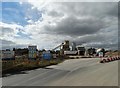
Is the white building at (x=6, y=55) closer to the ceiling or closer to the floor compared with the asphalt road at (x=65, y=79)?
closer to the ceiling

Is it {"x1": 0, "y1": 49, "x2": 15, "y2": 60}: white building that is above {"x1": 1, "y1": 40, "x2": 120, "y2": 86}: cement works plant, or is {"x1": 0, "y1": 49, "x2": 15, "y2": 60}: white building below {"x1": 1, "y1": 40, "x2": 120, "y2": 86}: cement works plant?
above

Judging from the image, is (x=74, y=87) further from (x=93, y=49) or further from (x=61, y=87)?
(x=93, y=49)

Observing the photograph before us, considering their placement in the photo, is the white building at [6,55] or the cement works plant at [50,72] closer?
the cement works plant at [50,72]

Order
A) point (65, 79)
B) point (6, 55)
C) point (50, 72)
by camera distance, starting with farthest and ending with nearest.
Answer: point (6, 55)
point (50, 72)
point (65, 79)

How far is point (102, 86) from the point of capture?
14.4 meters

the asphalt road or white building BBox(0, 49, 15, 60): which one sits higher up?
white building BBox(0, 49, 15, 60)

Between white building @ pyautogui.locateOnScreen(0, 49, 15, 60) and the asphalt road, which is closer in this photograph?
the asphalt road

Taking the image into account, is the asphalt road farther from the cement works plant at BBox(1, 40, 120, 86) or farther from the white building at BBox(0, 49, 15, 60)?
the white building at BBox(0, 49, 15, 60)

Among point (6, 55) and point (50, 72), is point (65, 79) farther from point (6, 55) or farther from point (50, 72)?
point (6, 55)

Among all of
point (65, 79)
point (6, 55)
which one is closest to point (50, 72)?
point (65, 79)

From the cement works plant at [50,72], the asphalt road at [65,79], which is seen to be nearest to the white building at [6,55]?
the cement works plant at [50,72]

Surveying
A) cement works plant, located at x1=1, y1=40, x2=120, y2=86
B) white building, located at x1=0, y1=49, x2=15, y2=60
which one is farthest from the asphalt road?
white building, located at x1=0, y1=49, x2=15, y2=60

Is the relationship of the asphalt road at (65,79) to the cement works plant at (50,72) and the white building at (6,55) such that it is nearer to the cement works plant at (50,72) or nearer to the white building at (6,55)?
the cement works plant at (50,72)

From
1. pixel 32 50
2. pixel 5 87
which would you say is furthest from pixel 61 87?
pixel 32 50
